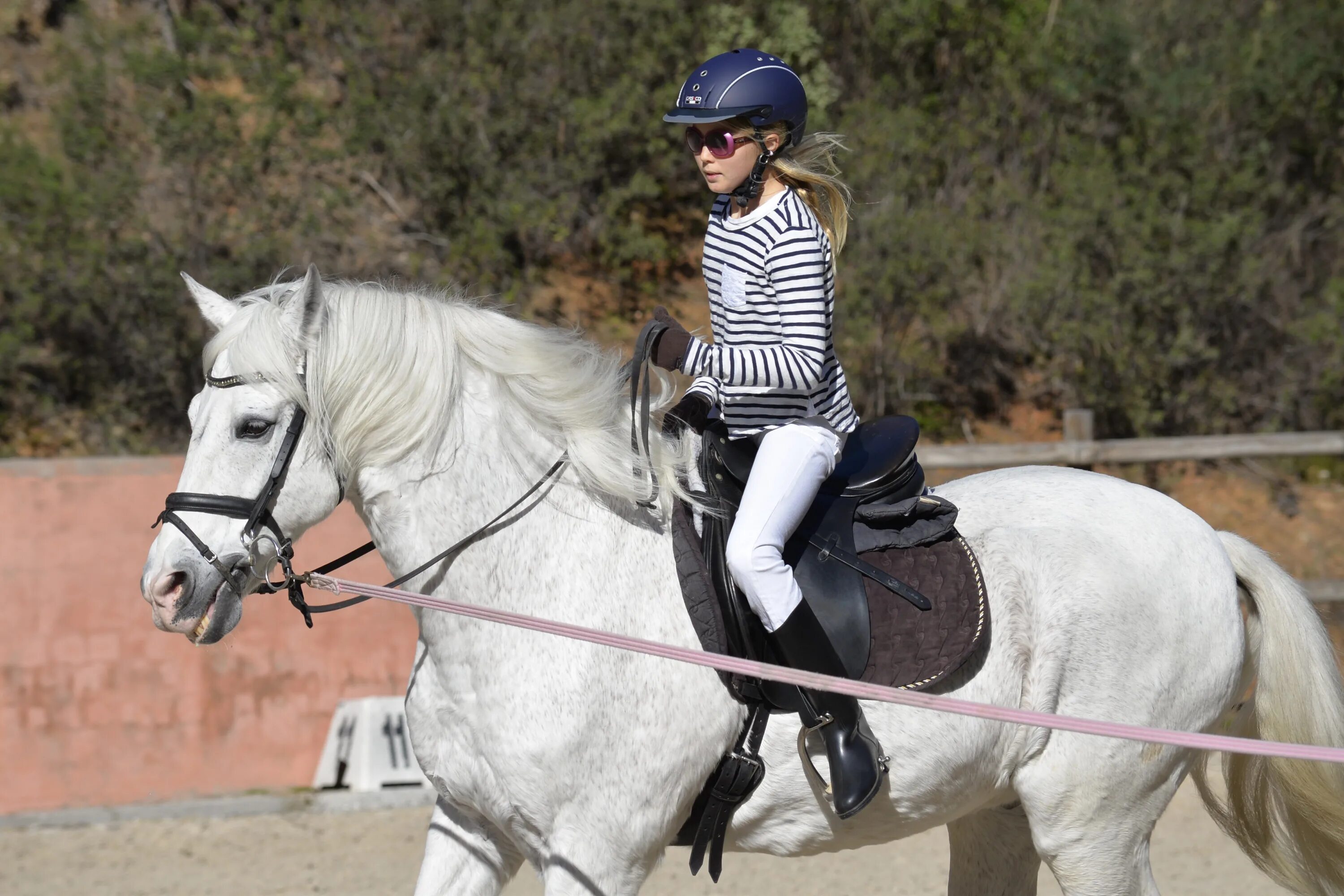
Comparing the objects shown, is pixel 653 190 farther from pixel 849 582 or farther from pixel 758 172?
pixel 849 582

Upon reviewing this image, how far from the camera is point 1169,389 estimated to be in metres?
10.7

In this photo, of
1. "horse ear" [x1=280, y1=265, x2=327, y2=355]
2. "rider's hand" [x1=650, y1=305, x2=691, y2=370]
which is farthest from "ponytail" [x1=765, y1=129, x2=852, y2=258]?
"horse ear" [x1=280, y1=265, x2=327, y2=355]

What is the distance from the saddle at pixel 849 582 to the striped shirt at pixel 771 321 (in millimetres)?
123

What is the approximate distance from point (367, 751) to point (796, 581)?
3.63m

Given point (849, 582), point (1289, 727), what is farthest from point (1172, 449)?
point (849, 582)

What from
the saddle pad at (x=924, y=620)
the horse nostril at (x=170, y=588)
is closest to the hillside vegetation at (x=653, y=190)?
the saddle pad at (x=924, y=620)

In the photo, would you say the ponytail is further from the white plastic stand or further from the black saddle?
the white plastic stand

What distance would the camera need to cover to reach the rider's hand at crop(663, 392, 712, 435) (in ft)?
9.86

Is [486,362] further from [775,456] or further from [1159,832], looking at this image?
[1159,832]

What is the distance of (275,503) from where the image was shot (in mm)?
2590

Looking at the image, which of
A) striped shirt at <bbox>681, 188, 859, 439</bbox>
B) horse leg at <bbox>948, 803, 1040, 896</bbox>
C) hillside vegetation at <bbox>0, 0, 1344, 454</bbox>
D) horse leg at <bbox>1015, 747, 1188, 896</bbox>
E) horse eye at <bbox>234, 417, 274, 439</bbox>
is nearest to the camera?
horse eye at <bbox>234, 417, 274, 439</bbox>

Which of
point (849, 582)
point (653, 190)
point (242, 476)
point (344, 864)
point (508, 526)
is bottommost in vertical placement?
point (344, 864)

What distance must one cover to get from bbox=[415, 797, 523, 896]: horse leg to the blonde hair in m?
1.63

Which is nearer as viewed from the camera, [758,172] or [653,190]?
[758,172]
